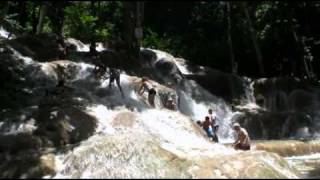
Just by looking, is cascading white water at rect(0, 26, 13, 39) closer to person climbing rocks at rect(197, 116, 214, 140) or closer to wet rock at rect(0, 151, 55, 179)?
person climbing rocks at rect(197, 116, 214, 140)

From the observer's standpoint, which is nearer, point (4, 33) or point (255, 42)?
point (4, 33)

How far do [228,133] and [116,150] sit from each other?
13.2 m

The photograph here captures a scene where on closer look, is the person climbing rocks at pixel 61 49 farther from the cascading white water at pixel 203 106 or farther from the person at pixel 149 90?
the cascading white water at pixel 203 106

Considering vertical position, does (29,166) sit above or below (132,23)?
below

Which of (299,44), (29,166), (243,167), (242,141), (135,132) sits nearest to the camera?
(243,167)

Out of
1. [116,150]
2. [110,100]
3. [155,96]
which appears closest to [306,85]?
[155,96]

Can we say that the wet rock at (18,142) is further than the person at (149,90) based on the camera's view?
No

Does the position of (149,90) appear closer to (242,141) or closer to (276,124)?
(276,124)

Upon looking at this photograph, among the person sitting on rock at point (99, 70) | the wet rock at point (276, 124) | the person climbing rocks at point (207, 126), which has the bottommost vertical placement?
the wet rock at point (276, 124)

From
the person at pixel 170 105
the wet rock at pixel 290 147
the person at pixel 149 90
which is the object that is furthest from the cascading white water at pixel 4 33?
the wet rock at pixel 290 147

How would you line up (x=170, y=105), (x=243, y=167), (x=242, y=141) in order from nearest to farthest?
(x=243, y=167), (x=242, y=141), (x=170, y=105)

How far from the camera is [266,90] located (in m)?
31.6

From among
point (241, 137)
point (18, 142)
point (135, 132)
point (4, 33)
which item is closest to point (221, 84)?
point (4, 33)

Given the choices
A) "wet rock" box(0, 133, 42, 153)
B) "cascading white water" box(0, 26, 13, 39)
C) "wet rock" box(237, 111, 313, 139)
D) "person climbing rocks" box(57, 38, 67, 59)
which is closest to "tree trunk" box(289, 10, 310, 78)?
"wet rock" box(237, 111, 313, 139)
